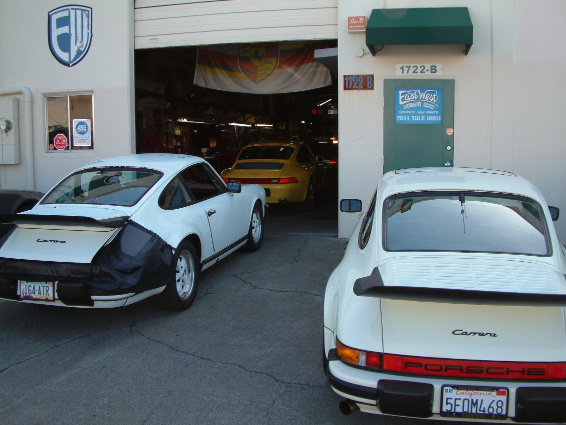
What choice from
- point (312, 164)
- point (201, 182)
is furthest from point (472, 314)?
point (312, 164)

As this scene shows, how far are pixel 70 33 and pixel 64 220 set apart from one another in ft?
22.7

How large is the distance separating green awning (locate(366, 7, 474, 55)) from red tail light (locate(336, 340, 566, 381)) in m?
6.10

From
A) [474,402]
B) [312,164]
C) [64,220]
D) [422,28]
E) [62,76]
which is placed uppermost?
[422,28]

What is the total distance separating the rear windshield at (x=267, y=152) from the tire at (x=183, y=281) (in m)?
6.50

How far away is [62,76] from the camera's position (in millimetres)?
10250

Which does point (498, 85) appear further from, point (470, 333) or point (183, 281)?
point (470, 333)

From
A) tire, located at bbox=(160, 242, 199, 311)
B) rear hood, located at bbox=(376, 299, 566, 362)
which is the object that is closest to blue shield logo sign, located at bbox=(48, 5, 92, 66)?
tire, located at bbox=(160, 242, 199, 311)

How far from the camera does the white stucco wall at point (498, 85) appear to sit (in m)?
8.27

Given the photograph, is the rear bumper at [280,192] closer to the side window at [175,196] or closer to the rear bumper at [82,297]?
the side window at [175,196]

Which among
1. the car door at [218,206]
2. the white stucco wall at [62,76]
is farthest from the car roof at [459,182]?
the white stucco wall at [62,76]

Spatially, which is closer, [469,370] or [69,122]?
[469,370]

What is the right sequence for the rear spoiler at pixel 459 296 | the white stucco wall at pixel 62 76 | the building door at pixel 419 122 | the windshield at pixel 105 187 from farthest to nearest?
the white stucco wall at pixel 62 76
the building door at pixel 419 122
the windshield at pixel 105 187
the rear spoiler at pixel 459 296

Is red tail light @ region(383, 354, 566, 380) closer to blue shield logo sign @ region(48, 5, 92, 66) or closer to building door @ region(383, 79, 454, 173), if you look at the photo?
building door @ region(383, 79, 454, 173)

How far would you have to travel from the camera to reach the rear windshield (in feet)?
38.9
